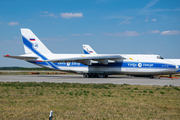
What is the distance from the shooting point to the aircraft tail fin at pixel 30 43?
117ft

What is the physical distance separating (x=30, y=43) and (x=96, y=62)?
11.8 m

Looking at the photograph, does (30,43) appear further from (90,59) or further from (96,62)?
(96,62)

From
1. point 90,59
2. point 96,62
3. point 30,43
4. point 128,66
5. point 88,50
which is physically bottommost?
point 128,66

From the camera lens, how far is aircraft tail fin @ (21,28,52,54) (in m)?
35.5

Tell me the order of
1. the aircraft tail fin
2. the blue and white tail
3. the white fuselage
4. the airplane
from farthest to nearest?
the blue and white tail < the aircraft tail fin < the airplane < the white fuselage

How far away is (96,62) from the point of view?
3406 centimetres

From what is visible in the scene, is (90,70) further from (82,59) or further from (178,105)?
(178,105)

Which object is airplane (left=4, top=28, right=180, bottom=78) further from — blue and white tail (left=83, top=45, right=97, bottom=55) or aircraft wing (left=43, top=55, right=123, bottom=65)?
blue and white tail (left=83, top=45, right=97, bottom=55)

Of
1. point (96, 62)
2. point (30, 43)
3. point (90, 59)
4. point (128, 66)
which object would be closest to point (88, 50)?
point (96, 62)

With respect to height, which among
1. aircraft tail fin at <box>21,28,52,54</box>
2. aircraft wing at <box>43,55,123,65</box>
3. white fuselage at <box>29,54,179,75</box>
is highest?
aircraft tail fin at <box>21,28,52,54</box>

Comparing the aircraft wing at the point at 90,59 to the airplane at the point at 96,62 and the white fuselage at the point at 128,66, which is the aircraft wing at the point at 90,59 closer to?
the airplane at the point at 96,62

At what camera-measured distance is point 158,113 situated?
339 inches

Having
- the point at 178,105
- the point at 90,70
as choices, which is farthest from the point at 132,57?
the point at 178,105

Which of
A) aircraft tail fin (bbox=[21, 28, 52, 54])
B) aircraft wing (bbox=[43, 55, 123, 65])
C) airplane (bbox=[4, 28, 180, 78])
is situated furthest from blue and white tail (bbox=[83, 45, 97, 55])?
aircraft wing (bbox=[43, 55, 123, 65])
